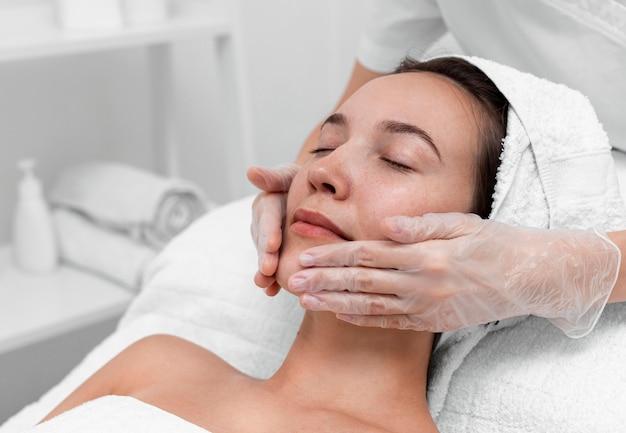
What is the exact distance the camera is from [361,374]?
115 cm

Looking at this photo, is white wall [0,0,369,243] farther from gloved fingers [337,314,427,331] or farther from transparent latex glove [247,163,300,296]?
gloved fingers [337,314,427,331]

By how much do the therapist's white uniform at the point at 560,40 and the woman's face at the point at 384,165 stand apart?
0.21 m

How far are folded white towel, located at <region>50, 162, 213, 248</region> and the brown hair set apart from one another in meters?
1.08

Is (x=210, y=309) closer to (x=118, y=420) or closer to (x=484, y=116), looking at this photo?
(x=118, y=420)

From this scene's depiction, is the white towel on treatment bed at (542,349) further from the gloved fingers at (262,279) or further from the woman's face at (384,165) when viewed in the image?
the gloved fingers at (262,279)

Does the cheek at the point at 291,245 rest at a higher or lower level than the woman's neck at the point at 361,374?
higher

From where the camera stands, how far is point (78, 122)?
2.42 metres

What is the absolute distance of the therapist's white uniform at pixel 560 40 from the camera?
1251 millimetres

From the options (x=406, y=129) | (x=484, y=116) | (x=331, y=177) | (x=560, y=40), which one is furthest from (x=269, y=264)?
(x=560, y=40)

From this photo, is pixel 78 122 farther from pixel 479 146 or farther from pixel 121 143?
pixel 479 146

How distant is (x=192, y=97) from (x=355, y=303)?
167cm

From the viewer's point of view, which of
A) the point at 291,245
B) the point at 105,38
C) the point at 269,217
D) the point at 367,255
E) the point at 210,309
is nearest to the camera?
the point at 367,255

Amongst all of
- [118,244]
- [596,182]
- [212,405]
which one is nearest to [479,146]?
[596,182]

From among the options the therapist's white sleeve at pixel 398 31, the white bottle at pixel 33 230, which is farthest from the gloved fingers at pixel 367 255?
the white bottle at pixel 33 230
